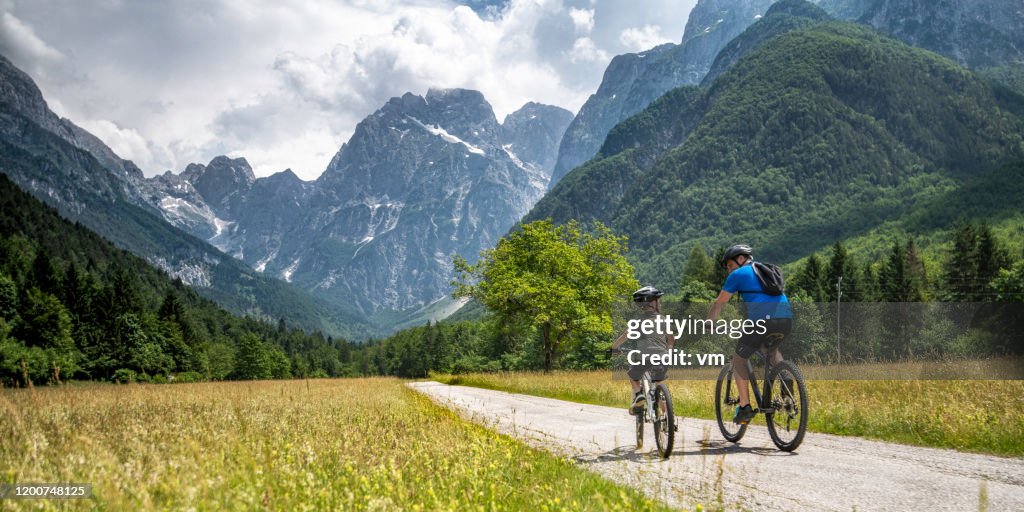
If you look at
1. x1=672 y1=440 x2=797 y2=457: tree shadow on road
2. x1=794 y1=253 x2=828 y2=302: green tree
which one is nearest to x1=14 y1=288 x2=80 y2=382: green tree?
x1=672 y1=440 x2=797 y2=457: tree shadow on road

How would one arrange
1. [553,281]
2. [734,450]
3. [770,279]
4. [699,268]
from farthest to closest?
[699,268] → [553,281] → [734,450] → [770,279]

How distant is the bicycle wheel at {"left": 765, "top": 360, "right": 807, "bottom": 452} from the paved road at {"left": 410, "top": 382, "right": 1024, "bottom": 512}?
0.22m

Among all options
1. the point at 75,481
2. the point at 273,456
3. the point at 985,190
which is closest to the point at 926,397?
the point at 273,456

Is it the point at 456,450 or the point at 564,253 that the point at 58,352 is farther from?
the point at 456,450

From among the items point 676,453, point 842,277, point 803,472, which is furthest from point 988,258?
point 803,472

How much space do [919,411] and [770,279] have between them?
5.32m

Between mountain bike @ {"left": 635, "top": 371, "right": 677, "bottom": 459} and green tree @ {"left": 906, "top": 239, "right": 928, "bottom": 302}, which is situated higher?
green tree @ {"left": 906, "top": 239, "right": 928, "bottom": 302}

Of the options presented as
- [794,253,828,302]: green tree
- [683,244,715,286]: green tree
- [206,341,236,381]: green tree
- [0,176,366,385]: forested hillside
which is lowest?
[206,341,236,381]: green tree

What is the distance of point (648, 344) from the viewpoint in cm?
875

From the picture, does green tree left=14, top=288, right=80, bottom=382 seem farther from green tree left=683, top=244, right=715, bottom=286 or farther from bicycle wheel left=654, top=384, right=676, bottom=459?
green tree left=683, top=244, right=715, bottom=286

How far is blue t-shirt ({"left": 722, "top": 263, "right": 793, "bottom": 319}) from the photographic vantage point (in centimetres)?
799

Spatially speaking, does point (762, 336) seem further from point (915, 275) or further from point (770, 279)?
point (915, 275)

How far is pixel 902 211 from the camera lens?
650 ft

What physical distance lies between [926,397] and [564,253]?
25618 millimetres
